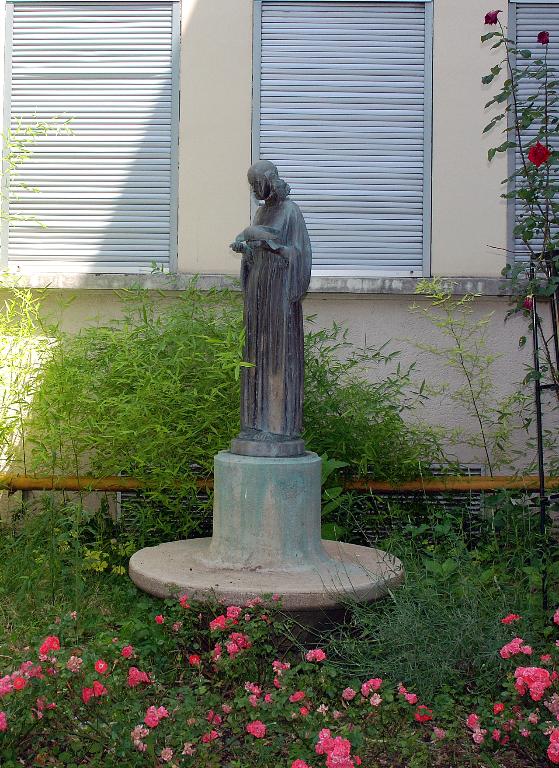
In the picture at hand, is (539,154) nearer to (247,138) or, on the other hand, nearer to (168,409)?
(168,409)

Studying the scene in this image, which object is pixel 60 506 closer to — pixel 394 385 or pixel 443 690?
pixel 394 385

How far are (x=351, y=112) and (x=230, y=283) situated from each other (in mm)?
1567

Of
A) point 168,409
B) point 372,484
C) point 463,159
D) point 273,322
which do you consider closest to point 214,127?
point 463,159

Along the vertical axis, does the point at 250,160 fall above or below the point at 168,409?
above

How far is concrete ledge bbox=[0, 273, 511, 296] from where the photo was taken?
6.48 m

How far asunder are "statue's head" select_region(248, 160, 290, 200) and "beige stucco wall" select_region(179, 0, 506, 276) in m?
2.15

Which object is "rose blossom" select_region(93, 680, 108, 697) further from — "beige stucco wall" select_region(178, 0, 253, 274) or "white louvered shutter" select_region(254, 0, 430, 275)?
"white louvered shutter" select_region(254, 0, 430, 275)

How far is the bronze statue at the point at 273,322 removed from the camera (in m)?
4.46

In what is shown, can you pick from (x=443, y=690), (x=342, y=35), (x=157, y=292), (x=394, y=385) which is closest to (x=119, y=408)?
(x=157, y=292)

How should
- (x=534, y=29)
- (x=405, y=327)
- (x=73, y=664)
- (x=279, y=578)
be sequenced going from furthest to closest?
(x=534, y=29) → (x=405, y=327) → (x=279, y=578) → (x=73, y=664)

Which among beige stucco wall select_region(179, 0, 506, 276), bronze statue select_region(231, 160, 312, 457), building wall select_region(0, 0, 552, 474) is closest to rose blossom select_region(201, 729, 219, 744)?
bronze statue select_region(231, 160, 312, 457)

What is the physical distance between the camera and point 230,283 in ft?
21.2

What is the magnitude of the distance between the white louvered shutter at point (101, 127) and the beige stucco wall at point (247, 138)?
209mm

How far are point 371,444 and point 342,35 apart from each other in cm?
310
